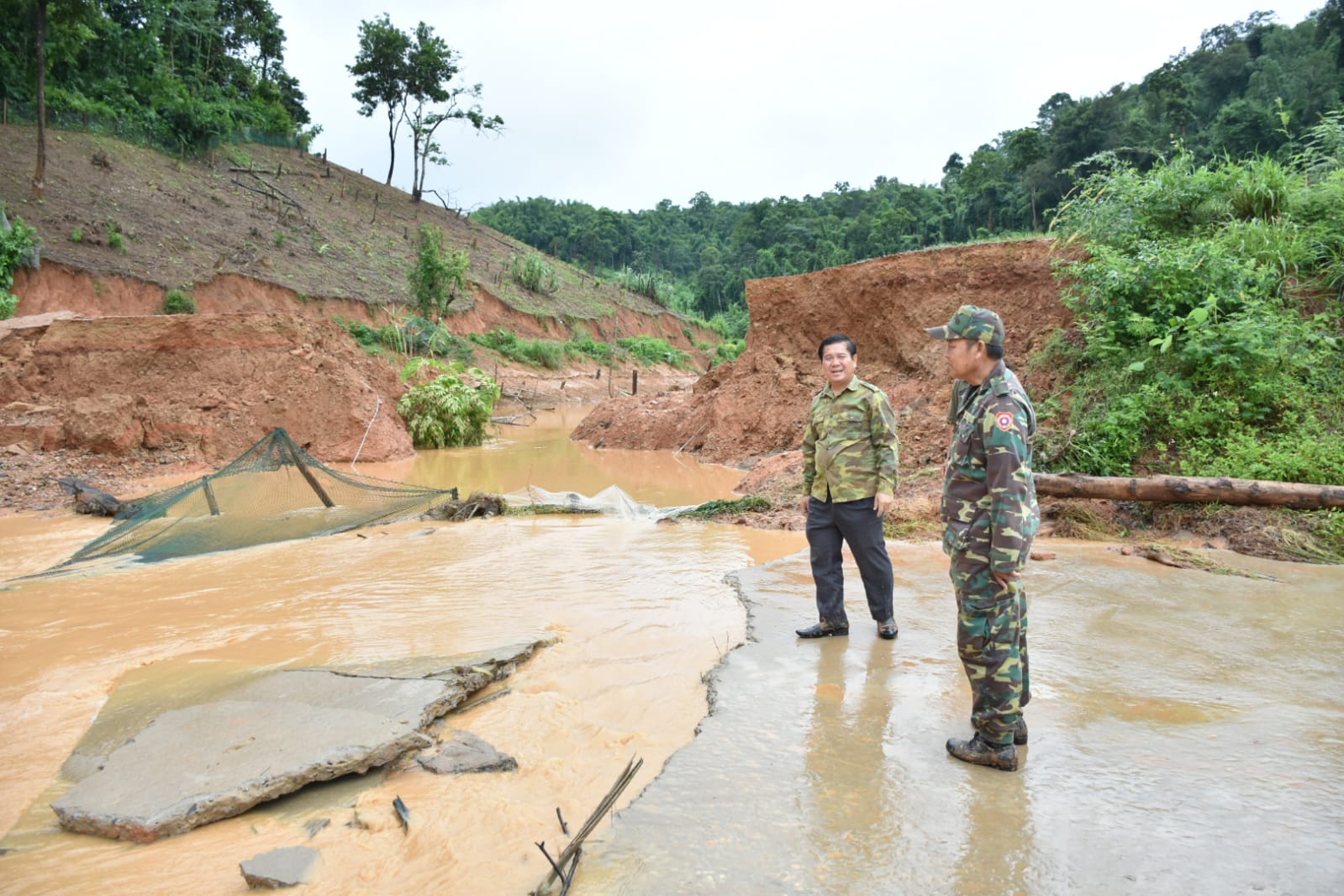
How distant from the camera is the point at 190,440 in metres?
13.8

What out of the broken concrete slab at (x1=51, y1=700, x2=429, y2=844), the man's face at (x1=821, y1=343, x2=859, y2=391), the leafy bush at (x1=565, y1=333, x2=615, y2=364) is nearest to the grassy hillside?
the leafy bush at (x1=565, y1=333, x2=615, y2=364)

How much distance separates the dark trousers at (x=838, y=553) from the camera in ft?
14.3

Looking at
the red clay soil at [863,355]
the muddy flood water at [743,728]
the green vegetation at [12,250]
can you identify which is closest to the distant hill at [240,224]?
the green vegetation at [12,250]

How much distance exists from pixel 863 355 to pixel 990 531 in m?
11.8

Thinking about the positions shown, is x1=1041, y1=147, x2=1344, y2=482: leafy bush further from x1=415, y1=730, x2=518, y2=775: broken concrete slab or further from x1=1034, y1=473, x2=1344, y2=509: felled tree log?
x1=415, y1=730, x2=518, y2=775: broken concrete slab

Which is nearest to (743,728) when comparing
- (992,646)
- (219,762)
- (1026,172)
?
(992,646)

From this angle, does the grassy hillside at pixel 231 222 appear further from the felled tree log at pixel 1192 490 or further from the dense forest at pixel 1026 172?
the felled tree log at pixel 1192 490

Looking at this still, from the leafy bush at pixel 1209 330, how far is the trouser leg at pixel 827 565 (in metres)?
4.79

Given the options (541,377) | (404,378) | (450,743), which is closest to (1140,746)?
(450,743)

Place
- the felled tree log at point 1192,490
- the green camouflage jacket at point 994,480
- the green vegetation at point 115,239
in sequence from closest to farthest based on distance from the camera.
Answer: the green camouflage jacket at point 994,480 → the felled tree log at point 1192,490 → the green vegetation at point 115,239

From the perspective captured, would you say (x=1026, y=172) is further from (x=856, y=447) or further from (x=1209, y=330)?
(x=856, y=447)

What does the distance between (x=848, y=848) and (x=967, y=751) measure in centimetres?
80

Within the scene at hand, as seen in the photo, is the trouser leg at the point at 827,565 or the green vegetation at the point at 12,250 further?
the green vegetation at the point at 12,250

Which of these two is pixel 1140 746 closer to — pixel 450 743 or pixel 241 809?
pixel 450 743
